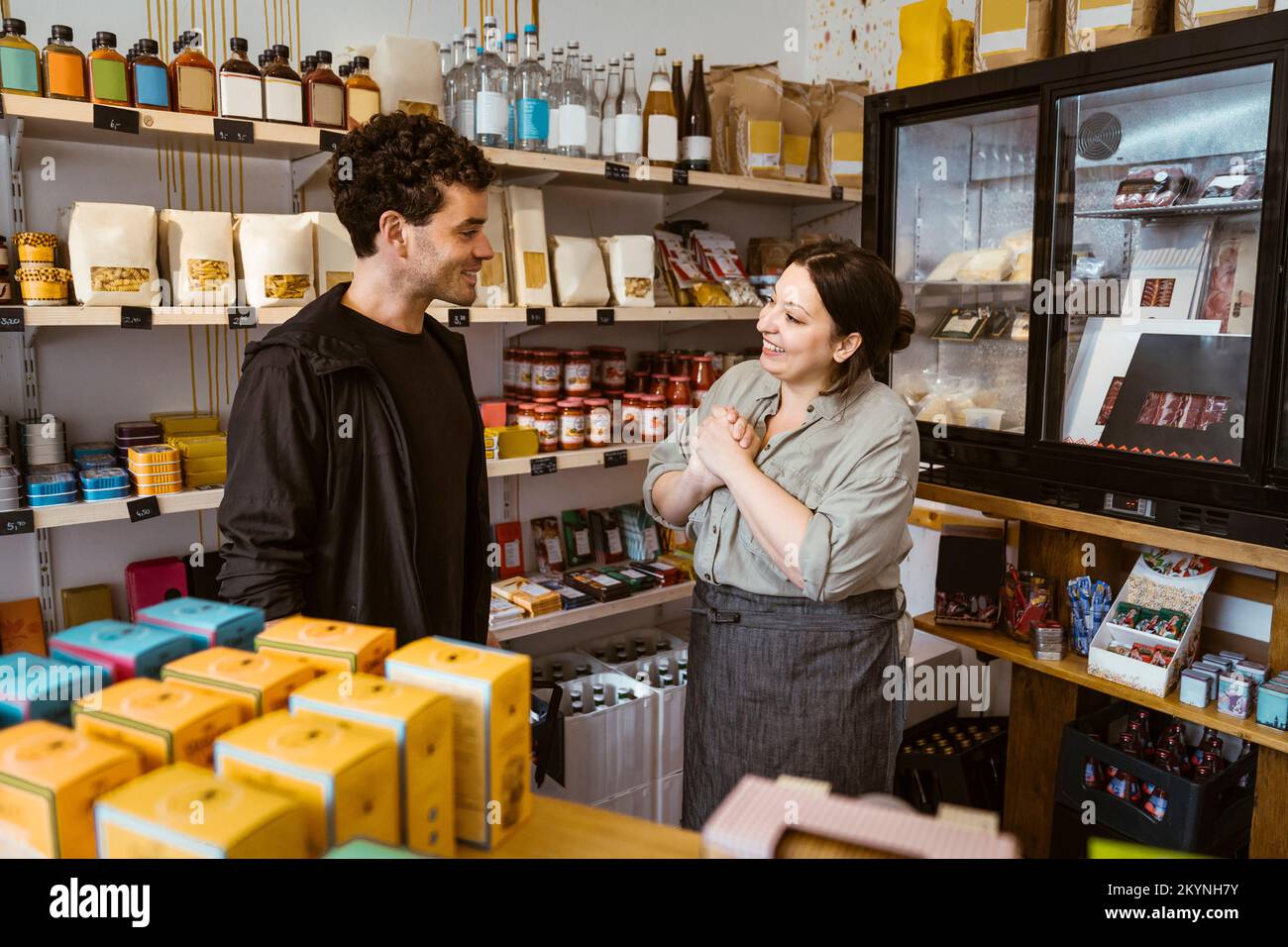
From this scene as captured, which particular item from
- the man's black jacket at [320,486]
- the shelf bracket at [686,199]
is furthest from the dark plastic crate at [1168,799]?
the shelf bracket at [686,199]

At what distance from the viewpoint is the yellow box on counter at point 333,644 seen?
1.18 meters

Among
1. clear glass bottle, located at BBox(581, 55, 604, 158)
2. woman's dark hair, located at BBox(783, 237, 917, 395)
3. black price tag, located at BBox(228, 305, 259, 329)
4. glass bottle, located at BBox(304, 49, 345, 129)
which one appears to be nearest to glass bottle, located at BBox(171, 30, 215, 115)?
glass bottle, located at BBox(304, 49, 345, 129)

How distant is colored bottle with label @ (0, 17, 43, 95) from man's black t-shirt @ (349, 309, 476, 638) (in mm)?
983

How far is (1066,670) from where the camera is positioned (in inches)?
114

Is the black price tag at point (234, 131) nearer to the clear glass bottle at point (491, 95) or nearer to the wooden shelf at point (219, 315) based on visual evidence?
the wooden shelf at point (219, 315)

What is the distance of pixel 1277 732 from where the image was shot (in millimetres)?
2490

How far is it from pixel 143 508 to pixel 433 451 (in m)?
0.89

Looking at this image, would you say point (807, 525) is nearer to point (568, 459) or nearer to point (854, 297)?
point (854, 297)

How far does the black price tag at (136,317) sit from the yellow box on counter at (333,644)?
1.37 meters

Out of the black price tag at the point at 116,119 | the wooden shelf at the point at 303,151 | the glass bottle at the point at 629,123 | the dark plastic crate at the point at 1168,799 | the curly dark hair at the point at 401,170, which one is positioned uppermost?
the glass bottle at the point at 629,123

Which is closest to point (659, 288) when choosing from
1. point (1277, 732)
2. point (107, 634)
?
point (1277, 732)

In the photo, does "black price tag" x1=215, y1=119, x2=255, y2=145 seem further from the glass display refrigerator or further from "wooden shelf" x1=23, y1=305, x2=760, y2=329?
the glass display refrigerator

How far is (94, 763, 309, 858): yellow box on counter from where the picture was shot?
2.63ft
